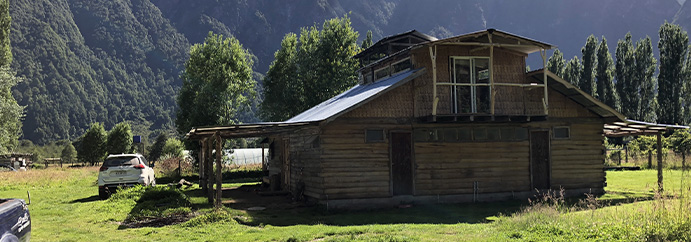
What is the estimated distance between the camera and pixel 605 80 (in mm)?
57906

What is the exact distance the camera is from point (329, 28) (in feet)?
141

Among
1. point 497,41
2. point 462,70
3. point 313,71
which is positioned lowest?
point 462,70

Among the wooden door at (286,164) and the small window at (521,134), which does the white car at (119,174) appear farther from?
the small window at (521,134)

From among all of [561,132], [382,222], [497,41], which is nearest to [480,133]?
[497,41]

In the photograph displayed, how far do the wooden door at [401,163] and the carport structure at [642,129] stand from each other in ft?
26.8

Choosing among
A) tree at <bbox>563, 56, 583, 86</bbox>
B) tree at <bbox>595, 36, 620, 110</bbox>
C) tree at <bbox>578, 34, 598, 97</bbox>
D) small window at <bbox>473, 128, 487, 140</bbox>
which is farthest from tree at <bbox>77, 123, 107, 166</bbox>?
tree at <bbox>595, 36, 620, 110</bbox>

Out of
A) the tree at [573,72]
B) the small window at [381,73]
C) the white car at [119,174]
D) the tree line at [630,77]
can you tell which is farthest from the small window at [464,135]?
the tree at [573,72]

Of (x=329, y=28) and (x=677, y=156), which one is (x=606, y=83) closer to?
(x=677, y=156)

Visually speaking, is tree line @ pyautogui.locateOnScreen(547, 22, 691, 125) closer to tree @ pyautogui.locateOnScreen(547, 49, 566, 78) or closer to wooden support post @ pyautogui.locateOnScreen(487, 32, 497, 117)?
tree @ pyautogui.locateOnScreen(547, 49, 566, 78)

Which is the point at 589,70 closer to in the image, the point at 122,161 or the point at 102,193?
the point at 122,161

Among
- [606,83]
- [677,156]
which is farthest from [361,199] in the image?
[606,83]

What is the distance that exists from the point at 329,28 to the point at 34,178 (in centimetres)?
2319

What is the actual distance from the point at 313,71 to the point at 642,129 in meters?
Result: 26.3

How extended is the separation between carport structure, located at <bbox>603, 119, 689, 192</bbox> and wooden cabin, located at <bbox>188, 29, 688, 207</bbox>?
343 millimetres
